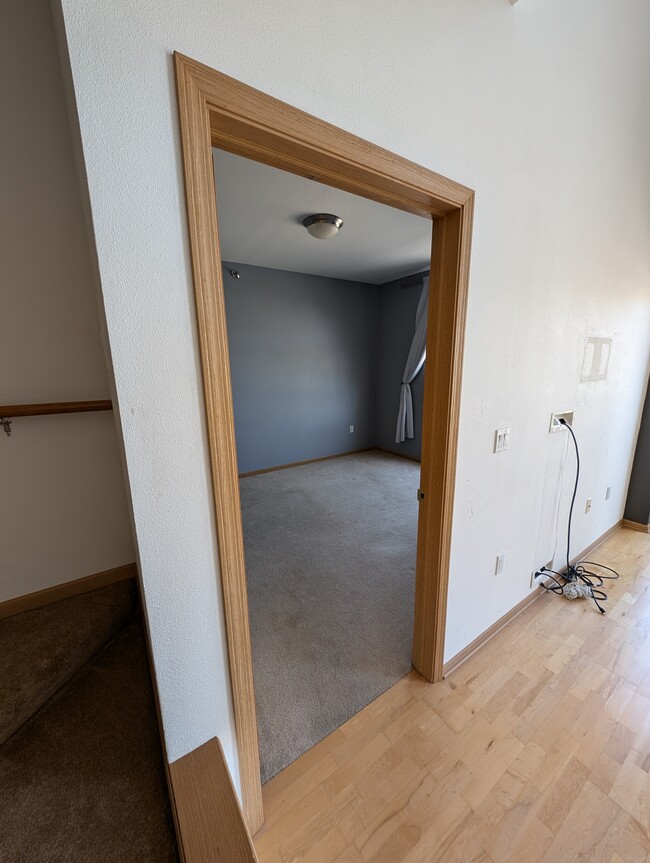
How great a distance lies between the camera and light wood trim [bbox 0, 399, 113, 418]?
121 cm

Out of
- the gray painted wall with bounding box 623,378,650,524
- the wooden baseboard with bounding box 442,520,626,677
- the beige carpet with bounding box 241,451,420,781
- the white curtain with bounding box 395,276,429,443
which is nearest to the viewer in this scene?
the beige carpet with bounding box 241,451,420,781

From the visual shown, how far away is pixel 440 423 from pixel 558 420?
0.99 meters

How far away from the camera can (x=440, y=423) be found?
4.19 feet

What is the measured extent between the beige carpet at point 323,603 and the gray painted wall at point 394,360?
1.43 meters

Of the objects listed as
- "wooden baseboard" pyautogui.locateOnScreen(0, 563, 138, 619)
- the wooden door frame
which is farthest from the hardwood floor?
"wooden baseboard" pyautogui.locateOnScreen(0, 563, 138, 619)

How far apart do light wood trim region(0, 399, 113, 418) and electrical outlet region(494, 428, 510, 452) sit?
1.67 meters

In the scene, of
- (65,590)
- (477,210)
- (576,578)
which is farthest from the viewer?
(576,578)

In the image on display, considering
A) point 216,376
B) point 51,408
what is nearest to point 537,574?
point 216,376

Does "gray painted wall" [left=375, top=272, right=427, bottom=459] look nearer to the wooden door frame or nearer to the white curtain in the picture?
the white curtain

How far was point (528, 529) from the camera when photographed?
5.98 ft

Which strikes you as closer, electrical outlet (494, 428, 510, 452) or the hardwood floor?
the hardwood floor

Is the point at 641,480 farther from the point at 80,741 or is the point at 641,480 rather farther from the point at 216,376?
the point at 80,741

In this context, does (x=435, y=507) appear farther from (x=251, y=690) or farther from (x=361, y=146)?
(x=361, y=146)

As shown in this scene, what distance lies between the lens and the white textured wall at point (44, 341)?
3.86 ft
